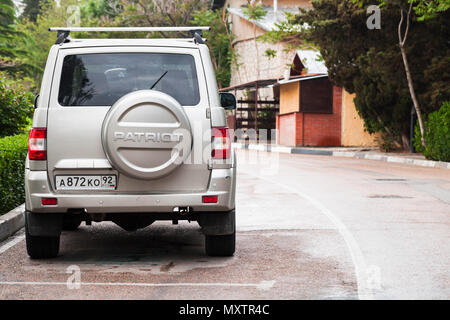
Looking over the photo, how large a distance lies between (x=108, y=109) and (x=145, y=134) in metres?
0.47

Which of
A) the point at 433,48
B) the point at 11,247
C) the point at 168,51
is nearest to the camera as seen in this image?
the point at 168,51

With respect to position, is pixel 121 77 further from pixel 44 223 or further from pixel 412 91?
pixel 412 91

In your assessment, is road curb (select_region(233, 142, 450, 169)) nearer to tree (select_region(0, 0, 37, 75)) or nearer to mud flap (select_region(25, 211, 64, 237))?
tree (select_region(0, 0, 37, 75))

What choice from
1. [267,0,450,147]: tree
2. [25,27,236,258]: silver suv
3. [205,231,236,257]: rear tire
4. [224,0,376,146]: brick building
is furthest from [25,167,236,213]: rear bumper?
[224,0,376,146]: brick building

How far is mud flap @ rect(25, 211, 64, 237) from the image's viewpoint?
22.0 ft

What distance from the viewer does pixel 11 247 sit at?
7863mm

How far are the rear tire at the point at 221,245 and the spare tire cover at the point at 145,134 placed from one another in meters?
1.02

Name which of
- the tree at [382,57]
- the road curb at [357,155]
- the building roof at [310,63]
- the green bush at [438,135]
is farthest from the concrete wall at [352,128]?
the green bush at [438,135]

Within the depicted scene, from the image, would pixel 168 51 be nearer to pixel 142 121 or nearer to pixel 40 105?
pixel 142 121

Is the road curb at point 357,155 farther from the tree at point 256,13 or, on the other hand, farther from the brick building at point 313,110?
the tree at point 256,13

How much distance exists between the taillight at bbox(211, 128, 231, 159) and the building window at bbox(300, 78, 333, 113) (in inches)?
1245

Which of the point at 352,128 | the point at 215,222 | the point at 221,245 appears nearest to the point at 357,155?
the point at 352,128

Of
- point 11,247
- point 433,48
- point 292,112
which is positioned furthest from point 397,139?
point 11,247
